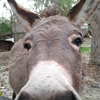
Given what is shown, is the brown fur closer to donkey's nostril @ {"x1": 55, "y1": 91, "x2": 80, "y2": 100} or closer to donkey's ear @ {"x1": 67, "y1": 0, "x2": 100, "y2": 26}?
donkey's nostril @ {"x1": 55, "y1": 91, "x2": 80, "y2": 100}

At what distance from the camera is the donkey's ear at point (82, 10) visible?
2.78 metres

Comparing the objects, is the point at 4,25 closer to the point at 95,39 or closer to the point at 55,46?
the point at 95,39

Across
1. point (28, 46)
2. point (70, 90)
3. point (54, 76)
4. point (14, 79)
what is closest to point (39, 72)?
point (54, 76)

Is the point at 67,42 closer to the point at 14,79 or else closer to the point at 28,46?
the point at 28,46

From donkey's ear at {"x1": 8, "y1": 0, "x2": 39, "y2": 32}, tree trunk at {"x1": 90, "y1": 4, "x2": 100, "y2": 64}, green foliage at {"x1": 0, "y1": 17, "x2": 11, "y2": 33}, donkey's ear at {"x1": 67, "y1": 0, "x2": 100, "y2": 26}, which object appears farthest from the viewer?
green foliage at {"x1": 0, "y1": 17, "x2": 11, "y2": 33}

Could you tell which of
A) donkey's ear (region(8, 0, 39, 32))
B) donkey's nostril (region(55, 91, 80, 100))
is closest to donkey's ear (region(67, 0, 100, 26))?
donkey's ear (region(8, 0, 39, 32))

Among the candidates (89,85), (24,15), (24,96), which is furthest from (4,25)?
(24,96)

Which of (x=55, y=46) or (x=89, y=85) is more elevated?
(x=55, y=46)

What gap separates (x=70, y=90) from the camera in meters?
1.37

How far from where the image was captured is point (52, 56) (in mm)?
1786

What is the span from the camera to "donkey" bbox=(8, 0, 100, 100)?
1.34 meters

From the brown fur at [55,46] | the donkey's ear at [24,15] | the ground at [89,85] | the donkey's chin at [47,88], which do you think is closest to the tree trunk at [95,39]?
the ground at [89,85]

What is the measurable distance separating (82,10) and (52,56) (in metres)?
1.69

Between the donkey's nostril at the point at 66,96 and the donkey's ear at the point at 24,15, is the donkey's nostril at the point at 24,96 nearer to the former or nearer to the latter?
the donkey's nostril at the point at 66,96
